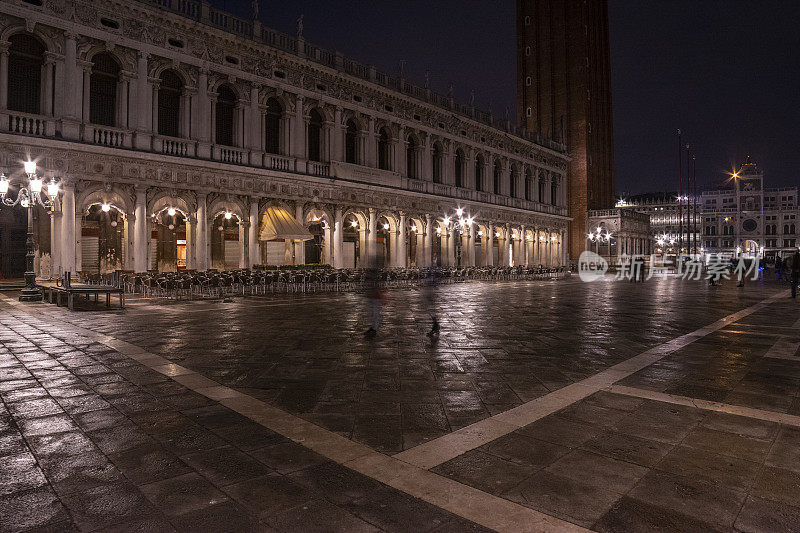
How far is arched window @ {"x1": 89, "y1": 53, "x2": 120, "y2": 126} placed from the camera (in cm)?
1900

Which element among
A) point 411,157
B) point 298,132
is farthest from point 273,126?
point 411,157

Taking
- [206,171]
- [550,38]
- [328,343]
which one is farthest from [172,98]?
[550,38]

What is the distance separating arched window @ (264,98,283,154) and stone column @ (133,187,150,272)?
7010mm

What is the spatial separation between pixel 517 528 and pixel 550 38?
5538 centimetres

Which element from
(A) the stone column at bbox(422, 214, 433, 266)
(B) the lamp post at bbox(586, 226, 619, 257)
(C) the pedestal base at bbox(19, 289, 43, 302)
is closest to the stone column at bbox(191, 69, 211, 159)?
(C) the pedestal base at bbox(19, 289, 43, 302)

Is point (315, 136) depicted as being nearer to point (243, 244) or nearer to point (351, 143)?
point (351, 143)

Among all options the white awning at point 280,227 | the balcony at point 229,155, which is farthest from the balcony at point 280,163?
the white awning at point 280,227

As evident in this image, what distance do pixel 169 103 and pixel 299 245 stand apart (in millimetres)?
8733

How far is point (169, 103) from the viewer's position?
2114 cm

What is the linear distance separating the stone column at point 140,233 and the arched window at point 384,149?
47.8ft

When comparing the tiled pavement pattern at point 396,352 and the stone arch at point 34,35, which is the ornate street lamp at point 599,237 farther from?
the stone arch at point 34,35

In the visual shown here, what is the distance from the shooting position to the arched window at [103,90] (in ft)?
62.3

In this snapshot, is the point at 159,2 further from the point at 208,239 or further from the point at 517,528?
the point at 517,528

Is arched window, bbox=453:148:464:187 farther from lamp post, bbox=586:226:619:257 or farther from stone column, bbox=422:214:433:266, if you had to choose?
lamp post, bbox=586:226:619:257
